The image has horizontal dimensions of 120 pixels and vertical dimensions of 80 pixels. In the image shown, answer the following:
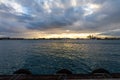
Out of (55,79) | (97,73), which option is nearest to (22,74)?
(55,79)

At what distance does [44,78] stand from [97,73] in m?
8.31

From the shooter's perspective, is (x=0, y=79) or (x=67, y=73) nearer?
(x=0, y=79)

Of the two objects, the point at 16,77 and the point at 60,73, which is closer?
the point at 16,77

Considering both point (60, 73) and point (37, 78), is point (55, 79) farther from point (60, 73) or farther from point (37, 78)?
point (60, 73)

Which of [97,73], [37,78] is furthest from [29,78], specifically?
[97,73]

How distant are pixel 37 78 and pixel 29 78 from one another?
108 cm

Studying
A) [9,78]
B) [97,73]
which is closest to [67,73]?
[97,73]

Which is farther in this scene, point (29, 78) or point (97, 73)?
point (97, 73)

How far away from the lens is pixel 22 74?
2870cm

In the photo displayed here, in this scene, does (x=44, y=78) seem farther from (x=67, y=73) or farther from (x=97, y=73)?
(x=97, y=73)

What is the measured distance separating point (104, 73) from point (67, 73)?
18.4ft

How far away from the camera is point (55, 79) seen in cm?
2536

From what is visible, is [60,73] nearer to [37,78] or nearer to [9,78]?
[37,78]

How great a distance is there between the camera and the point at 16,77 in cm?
2655
